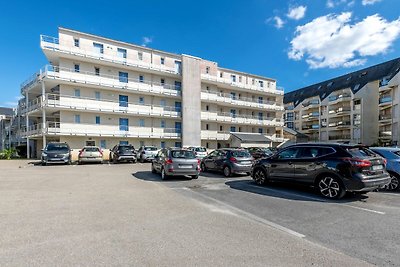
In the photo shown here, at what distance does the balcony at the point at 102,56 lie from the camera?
25.4 meters

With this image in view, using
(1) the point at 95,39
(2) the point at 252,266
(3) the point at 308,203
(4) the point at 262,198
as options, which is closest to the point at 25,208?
(2) the point at 252,266

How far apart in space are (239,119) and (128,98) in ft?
61.2

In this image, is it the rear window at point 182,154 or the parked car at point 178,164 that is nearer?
the parked car at point 178,164

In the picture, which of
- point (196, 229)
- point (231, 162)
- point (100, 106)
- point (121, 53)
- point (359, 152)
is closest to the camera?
point (196, 229)

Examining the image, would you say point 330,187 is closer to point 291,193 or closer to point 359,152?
point 291,193

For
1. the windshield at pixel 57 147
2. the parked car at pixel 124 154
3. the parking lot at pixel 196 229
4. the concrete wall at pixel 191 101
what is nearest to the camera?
the parking lot at pixel 196 229

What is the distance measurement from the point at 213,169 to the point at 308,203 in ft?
24.9

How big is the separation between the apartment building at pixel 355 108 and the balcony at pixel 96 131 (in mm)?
37930

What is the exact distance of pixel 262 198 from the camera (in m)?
7.28

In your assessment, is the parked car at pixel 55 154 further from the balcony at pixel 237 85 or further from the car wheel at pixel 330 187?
the balcony at pixel 237 85

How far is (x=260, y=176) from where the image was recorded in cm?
970

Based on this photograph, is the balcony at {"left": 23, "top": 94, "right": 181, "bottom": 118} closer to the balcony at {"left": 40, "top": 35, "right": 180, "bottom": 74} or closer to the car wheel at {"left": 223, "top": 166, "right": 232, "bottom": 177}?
the balcony at {"left": 40, "top": 35, "right": 180, "bottom": 74}

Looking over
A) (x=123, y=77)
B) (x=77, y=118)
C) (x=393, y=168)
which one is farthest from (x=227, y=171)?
(x=123, y=77)

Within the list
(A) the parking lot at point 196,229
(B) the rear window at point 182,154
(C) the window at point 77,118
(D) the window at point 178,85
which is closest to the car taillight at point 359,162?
(A) the parking lot at point 196,229
